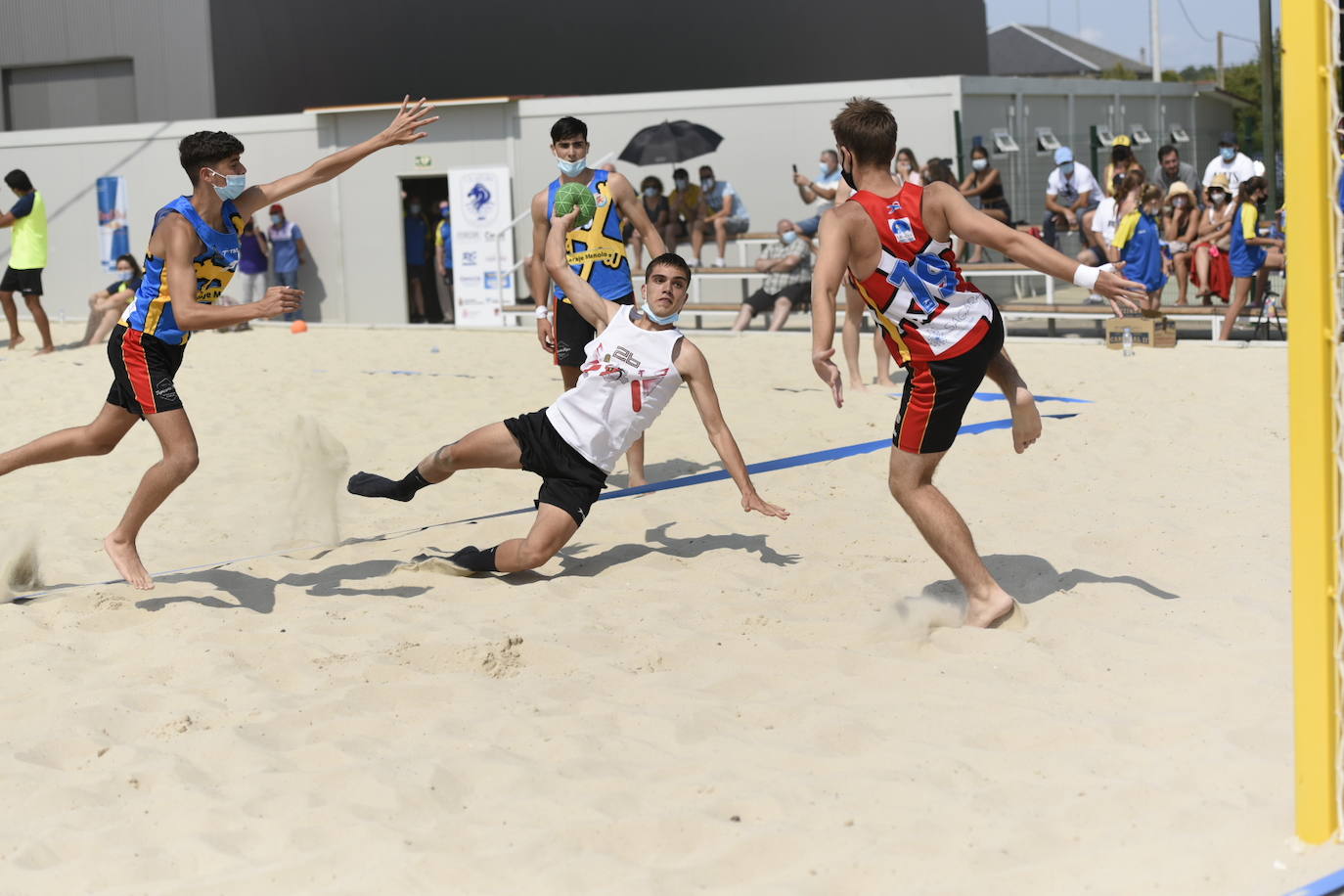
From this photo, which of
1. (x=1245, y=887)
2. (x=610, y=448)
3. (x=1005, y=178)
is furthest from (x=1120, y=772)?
(x=1005, y=178)

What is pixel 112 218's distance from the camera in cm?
2166

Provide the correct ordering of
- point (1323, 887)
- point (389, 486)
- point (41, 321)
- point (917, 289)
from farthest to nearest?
point (41, 321)
point (389, 486)
point (917, 289)
point (1323, 887)

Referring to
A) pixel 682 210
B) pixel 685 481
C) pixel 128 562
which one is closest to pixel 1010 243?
pixel 685 481

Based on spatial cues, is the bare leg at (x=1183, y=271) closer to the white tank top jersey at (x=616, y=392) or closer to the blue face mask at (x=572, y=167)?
the blue face mask at (x=572, y=167)

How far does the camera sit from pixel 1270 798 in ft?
10.9

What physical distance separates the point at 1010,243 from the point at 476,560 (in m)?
2.32

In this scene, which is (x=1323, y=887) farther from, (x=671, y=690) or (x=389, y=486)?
(x=389, y=486)

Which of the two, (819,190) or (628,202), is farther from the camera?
(819,190)

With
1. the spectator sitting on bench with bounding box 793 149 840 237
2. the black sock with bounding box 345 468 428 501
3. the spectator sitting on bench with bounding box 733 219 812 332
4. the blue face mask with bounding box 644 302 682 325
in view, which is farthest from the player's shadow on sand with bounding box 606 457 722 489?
the spectator sitting on bench with bounding box 733 219 812 332

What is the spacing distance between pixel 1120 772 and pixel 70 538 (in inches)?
190

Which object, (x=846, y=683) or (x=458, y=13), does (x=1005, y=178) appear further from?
(x=846, y=683)

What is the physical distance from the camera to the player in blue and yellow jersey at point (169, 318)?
518 centimetres

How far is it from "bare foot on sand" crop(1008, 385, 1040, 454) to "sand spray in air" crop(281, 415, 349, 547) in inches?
116

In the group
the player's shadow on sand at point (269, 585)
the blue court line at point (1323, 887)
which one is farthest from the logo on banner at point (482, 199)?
the blue court line at point (1323, 887)
